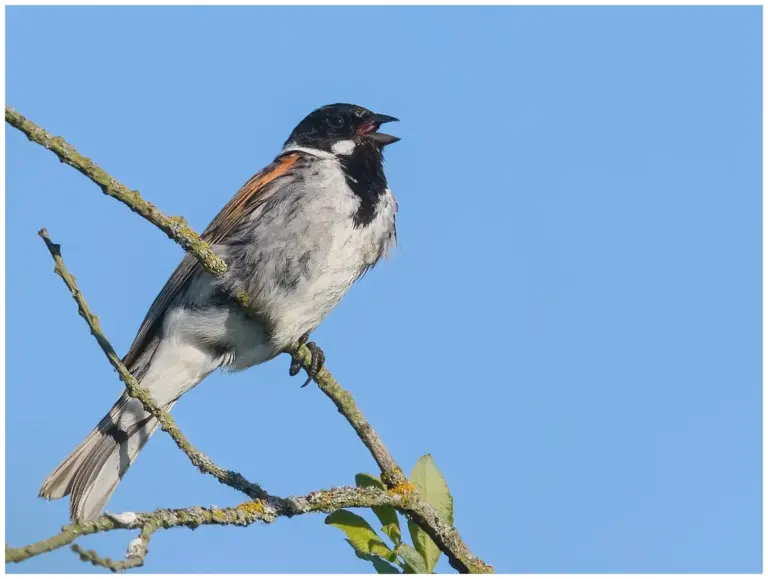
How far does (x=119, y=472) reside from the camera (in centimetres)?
597

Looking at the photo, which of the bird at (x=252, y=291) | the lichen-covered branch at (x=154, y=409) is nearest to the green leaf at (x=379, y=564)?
the lichen-covered branch at (x=154, y=409)

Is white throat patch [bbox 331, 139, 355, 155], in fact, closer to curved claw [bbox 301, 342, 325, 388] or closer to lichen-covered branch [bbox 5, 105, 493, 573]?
curved claw [bbox 301, 342, 325, 388]

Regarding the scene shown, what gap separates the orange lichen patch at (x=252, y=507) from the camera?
3555 mm

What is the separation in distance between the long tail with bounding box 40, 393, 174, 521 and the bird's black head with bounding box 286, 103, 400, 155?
2.21 metres

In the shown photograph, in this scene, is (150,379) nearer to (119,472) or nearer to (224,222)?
(119,472)

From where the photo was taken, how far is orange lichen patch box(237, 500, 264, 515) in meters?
3.55

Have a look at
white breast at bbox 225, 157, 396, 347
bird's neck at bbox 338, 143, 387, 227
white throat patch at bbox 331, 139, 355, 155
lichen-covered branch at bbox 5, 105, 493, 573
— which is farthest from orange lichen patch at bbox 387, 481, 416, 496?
white throat patch at bbox 331, 139, 355, 155

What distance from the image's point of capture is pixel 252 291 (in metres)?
6.07

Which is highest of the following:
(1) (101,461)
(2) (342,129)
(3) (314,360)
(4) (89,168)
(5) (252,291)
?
(2) (342,129)

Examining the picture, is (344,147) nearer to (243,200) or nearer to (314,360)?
(243,200)

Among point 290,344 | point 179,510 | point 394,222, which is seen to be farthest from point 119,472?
point 179,510

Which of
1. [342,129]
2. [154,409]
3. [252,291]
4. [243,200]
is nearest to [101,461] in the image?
[252,291]

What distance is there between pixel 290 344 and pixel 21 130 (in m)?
2.62

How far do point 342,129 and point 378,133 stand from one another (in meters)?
0.27
